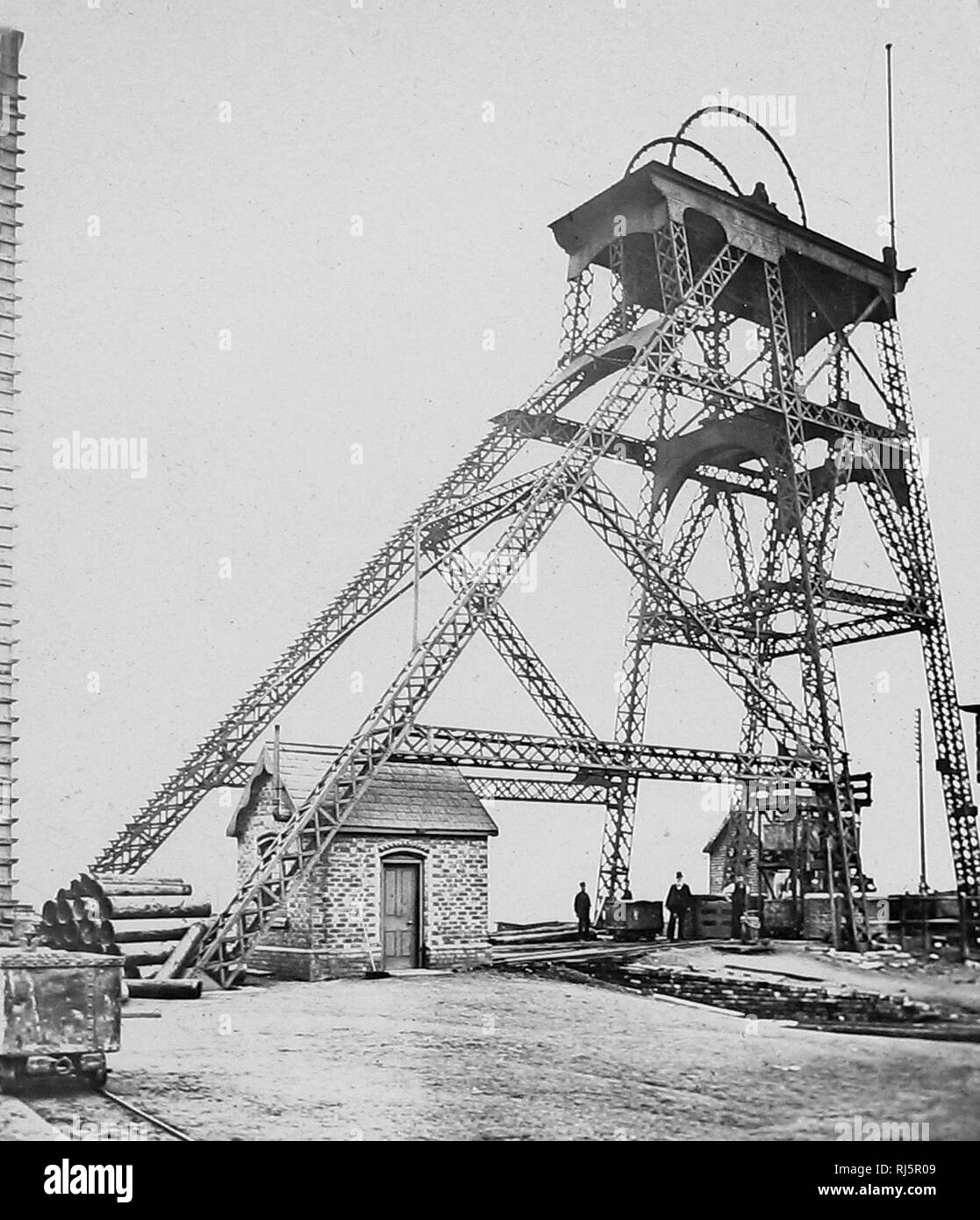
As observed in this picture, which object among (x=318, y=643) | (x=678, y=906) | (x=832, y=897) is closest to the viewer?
(x=318, y=643)

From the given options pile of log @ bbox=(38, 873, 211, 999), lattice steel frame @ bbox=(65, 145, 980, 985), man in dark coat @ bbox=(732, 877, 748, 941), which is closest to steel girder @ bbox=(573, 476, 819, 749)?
lattice steel frame @ bbox=(65, 145, 980, 985)

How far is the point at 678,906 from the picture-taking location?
1033 inches

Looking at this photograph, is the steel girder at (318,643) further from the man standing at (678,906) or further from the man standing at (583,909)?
the man standing at (678,906)

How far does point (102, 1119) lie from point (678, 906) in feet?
55.5

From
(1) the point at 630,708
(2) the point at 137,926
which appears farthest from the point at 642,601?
(2) the point at 137,926

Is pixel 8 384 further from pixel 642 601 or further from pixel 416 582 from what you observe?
pixel 642 601

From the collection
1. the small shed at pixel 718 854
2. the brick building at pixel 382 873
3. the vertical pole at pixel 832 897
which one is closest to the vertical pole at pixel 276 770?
the brick building at pixel 382 873

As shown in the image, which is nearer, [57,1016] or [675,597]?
[57,1016]

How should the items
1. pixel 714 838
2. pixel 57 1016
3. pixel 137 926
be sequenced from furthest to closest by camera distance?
pixel 714 838 → pixel 137 926 → pixel 57 1016

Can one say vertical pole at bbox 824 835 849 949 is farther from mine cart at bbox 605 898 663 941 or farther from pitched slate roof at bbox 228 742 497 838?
pitched slate roof at bbox 228 742 497 838

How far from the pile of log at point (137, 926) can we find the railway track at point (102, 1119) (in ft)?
5.65

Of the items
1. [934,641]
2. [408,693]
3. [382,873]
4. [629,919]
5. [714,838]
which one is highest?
[934,641]
